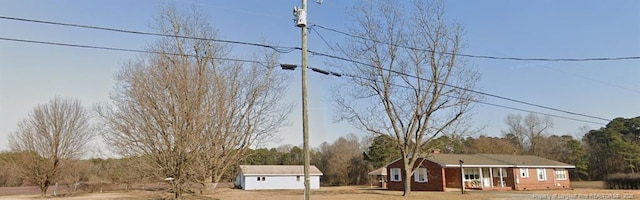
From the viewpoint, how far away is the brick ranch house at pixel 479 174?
36.9m

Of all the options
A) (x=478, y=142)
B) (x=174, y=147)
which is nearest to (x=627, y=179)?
(x=478, y=142)

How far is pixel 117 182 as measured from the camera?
162ft

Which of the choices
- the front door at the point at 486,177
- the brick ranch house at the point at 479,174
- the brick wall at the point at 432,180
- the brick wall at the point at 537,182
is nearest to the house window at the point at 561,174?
the brick wall at the point at 537,182

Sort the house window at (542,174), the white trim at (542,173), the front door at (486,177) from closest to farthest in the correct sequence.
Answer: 1. the front door at (486,177)
2. the white trim at (542,173)
3. the house window at (542,174)

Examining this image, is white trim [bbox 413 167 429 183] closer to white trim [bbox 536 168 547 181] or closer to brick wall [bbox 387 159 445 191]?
brick wall [bbox 387 159 445 191]

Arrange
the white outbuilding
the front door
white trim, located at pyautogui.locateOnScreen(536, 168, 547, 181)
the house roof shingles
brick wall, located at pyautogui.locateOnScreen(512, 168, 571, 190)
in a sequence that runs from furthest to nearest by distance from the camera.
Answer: the white outbuilding < white trim, located at pyautogui.locateOnScreen(536, 168, 547, 181) < brick wall, located at pyautogui.locateOnScreen(512, 168, 571, 190) < the front door < the house roof shingles

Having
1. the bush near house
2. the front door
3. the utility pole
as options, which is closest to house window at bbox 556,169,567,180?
the bush near house

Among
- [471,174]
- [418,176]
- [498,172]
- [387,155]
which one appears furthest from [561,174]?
[387,155]

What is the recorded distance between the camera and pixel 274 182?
181 ft

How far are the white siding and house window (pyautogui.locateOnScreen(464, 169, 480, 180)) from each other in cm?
2166

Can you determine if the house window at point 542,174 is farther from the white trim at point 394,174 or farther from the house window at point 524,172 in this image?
the white trim at point 394,174

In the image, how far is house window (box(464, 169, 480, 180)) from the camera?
3828 cm

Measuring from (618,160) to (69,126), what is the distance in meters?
60.9

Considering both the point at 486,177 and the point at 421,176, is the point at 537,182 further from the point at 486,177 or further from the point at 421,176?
the point at 421,176
